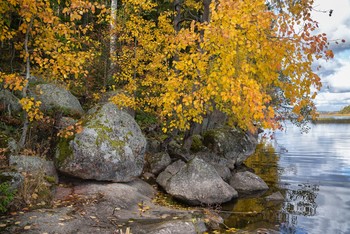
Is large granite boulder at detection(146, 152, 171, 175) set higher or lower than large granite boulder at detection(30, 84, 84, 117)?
lower

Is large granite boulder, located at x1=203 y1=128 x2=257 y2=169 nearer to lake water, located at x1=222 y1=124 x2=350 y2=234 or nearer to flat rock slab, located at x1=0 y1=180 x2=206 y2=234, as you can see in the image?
lake water, located at x1=222 y1=124 x2=350 y2=234

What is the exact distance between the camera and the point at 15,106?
14.1 m

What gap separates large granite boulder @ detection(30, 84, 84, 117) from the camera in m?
14.4

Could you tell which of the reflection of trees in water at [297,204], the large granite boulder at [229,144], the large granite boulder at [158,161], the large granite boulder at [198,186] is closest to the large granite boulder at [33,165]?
the large granite boulder at [198,186]

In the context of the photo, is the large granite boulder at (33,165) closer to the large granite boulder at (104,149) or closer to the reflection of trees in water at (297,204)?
the large granite boulder at (104,149)

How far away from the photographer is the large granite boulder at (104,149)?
11.5 meters

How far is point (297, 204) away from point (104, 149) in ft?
28.3

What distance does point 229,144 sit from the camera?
19.2 m

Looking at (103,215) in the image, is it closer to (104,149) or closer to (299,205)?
(104,149)

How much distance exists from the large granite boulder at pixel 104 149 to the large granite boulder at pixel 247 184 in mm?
5263

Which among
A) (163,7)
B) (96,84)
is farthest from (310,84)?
(163,7)

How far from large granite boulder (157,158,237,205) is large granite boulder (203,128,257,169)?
5384 millimetres

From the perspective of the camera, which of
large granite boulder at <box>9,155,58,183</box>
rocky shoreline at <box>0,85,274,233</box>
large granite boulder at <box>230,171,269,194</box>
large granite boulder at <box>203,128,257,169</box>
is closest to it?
rocky shoreline at <box>0,85,274,233</box>

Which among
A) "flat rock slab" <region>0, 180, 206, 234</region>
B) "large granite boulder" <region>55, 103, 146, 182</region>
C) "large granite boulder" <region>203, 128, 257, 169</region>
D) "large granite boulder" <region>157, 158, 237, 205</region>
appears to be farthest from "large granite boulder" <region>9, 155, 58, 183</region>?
"large granite boulder" <region>203, 128, 257, 169</region>
